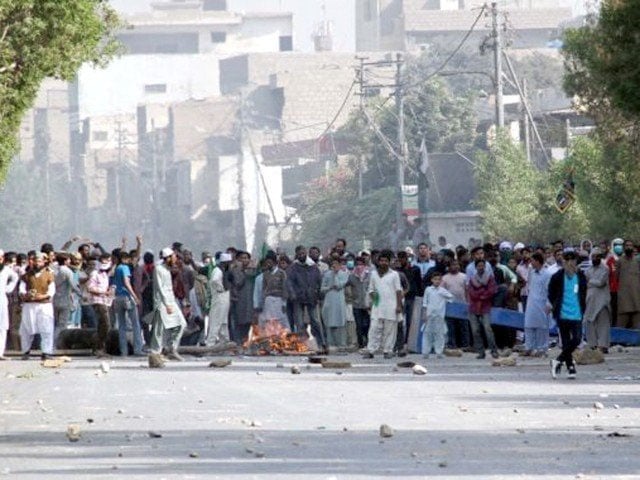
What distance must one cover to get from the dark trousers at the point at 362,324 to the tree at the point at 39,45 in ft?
17.5

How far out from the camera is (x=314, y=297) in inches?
1369

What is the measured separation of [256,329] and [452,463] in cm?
2020

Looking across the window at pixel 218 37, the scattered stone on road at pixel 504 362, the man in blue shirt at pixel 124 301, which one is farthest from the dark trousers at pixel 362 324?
the window at pixel 218 37

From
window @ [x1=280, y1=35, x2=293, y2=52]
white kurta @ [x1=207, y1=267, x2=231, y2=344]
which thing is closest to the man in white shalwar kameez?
white kurta @ [x1=207, y1=267, x2=231, y2=344]

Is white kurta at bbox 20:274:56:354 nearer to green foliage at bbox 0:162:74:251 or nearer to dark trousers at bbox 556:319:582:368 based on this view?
dark trousers at bbox 556:319:582:368

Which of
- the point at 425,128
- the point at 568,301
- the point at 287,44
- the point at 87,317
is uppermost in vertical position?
the point at 287,44

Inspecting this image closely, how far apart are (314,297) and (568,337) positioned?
10.2 meters

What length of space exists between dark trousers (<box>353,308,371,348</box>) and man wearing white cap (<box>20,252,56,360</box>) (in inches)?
183

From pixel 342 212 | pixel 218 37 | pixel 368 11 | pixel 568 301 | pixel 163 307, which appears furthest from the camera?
pixel 368 11

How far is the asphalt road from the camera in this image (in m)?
14.5

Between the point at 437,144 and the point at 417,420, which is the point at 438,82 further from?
the point at 417,420

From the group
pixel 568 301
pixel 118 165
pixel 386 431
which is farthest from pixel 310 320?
pixel 118 165

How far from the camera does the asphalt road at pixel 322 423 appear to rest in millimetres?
14492

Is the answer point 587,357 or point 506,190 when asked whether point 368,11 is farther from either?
point 587,357
